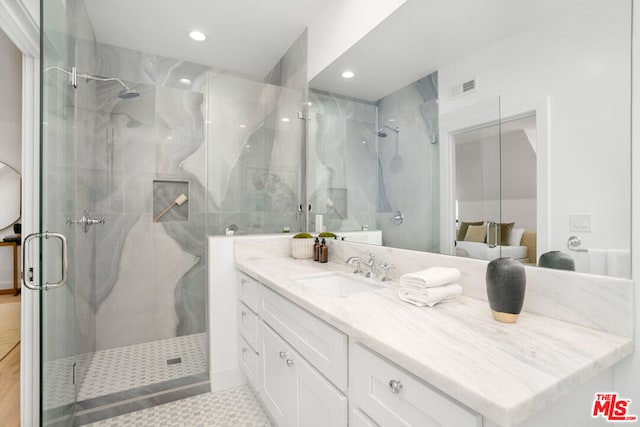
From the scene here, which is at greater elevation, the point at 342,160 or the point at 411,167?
the point at 342,160

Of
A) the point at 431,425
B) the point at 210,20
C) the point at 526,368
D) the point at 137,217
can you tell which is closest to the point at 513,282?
the point at 526,368

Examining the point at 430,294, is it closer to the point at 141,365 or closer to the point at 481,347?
the point at 481,347

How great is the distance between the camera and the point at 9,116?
11.0 feet

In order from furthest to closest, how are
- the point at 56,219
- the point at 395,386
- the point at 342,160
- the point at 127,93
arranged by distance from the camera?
the point at 127,93
the point at 342,160
the point at 56,219
the point at 395,386

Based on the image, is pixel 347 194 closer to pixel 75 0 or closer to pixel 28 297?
pixel 28 297

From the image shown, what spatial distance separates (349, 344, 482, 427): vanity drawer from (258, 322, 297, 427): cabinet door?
475 mm

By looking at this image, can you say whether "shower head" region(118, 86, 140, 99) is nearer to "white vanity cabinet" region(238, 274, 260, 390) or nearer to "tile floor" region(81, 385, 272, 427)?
→ "white vanity cabinet" region(238, 274, 260, 390)

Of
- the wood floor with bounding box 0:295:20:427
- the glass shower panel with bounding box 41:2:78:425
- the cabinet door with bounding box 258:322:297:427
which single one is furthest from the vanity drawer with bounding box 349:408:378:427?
the wood floor with bounding box 0:295:20:427

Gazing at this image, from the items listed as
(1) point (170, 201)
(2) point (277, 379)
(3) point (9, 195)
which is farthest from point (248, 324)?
(3) point (9, 195)

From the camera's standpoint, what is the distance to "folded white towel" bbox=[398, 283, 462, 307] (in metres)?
1.06

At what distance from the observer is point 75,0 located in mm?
1826

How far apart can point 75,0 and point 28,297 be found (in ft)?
5.66

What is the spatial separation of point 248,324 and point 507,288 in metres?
1.43

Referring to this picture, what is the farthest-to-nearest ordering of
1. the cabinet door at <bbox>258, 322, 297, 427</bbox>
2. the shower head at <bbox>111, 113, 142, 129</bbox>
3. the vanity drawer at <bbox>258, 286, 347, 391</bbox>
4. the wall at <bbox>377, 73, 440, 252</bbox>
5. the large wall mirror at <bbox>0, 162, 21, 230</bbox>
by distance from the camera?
the large wall mirror at <bbox>0, 162, 21, 230</bbox>
the shower head at <bbox>111, 113, 142, 129</bbox>
the wall at <bbox>377, 73, 440, 252</bbox>
the cabinet door at <bbox>258, 322, 297, 427</bbox>
the vanity drawer at <bbox>258, 286, 347, 391</bbox>
